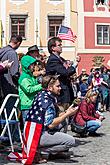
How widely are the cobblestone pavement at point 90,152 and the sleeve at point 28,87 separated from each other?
114 centimetres

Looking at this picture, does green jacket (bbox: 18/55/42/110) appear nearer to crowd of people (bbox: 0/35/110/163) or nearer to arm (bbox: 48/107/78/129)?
crowd of people (bbox: 0/35/110/163)

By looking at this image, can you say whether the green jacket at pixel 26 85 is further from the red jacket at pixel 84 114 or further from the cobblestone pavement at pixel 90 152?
the red jacket at pixel 84 114

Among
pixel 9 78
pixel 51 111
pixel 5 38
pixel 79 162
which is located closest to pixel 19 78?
pixel 9 78

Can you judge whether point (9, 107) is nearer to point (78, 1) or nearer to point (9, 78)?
point (9, 78)

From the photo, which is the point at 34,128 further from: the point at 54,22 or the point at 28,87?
the point at 54,22

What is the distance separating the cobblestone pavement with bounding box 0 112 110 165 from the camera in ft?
22.9

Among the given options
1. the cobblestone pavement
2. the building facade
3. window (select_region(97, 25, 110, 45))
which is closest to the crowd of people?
the cobblestone pavement

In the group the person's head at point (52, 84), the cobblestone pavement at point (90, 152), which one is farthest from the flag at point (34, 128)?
the cobblestone pavement at point (90, 152)

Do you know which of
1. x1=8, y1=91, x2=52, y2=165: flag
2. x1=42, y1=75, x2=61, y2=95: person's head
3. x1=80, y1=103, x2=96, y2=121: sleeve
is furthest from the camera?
x1=80, y1=103, x2=96, y2=121: sleeve

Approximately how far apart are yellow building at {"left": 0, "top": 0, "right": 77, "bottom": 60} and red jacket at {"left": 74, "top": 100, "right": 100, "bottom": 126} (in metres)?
25.7

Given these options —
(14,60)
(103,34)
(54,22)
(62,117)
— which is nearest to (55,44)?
(14,60)

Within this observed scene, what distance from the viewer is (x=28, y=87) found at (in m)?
7.72

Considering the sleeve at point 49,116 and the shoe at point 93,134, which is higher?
the sleeve at point 49,116

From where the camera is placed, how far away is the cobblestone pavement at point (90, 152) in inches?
275
